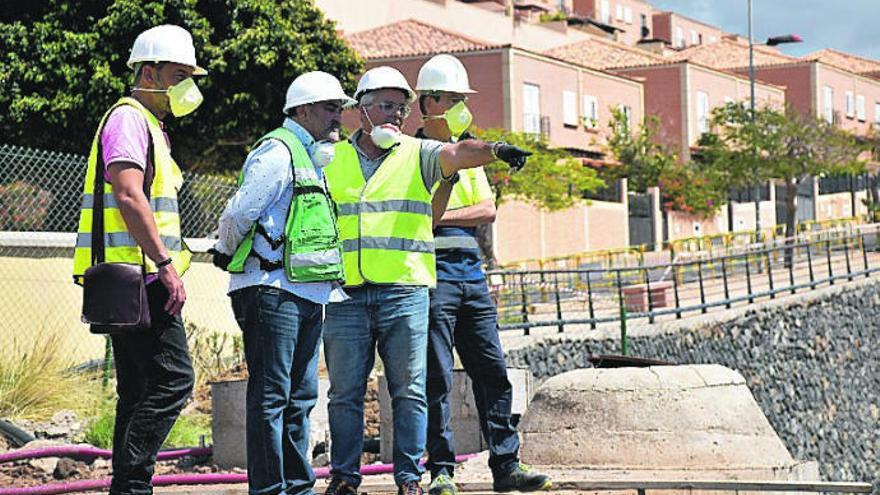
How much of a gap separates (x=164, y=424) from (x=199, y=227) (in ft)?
39.1

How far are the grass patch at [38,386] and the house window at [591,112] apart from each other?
148ft

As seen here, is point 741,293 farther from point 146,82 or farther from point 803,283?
point 146,82

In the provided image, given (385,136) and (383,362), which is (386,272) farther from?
(385,136)

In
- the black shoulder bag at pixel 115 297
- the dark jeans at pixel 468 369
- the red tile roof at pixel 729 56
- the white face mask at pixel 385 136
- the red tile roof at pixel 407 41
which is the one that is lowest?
the dark jeans at pixel 468 369

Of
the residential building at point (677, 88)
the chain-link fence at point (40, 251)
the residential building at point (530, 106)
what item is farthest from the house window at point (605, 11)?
the chain-link fence at point (40, 251)

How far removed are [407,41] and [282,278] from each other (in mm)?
49837

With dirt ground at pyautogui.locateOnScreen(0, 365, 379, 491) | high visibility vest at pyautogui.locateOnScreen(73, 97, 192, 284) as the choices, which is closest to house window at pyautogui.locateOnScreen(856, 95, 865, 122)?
dirt ground at pyautogui.locateOnScreen(0, 365, 379, 491)

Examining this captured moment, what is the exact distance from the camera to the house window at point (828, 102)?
268 ft

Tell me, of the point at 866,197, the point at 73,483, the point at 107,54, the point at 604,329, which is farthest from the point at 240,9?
the point at 866,197

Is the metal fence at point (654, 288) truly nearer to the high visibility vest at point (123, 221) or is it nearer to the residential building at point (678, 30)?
the high visibility vest at point (123, 221)

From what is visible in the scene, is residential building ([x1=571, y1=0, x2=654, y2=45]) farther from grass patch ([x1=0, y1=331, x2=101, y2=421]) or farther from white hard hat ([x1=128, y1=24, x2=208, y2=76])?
white hard hat ([x1=128, y1=24, x2=208, y2=76])

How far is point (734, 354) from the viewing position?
3006 cm

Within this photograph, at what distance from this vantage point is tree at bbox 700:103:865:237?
192ft

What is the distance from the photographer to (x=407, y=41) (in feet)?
187
